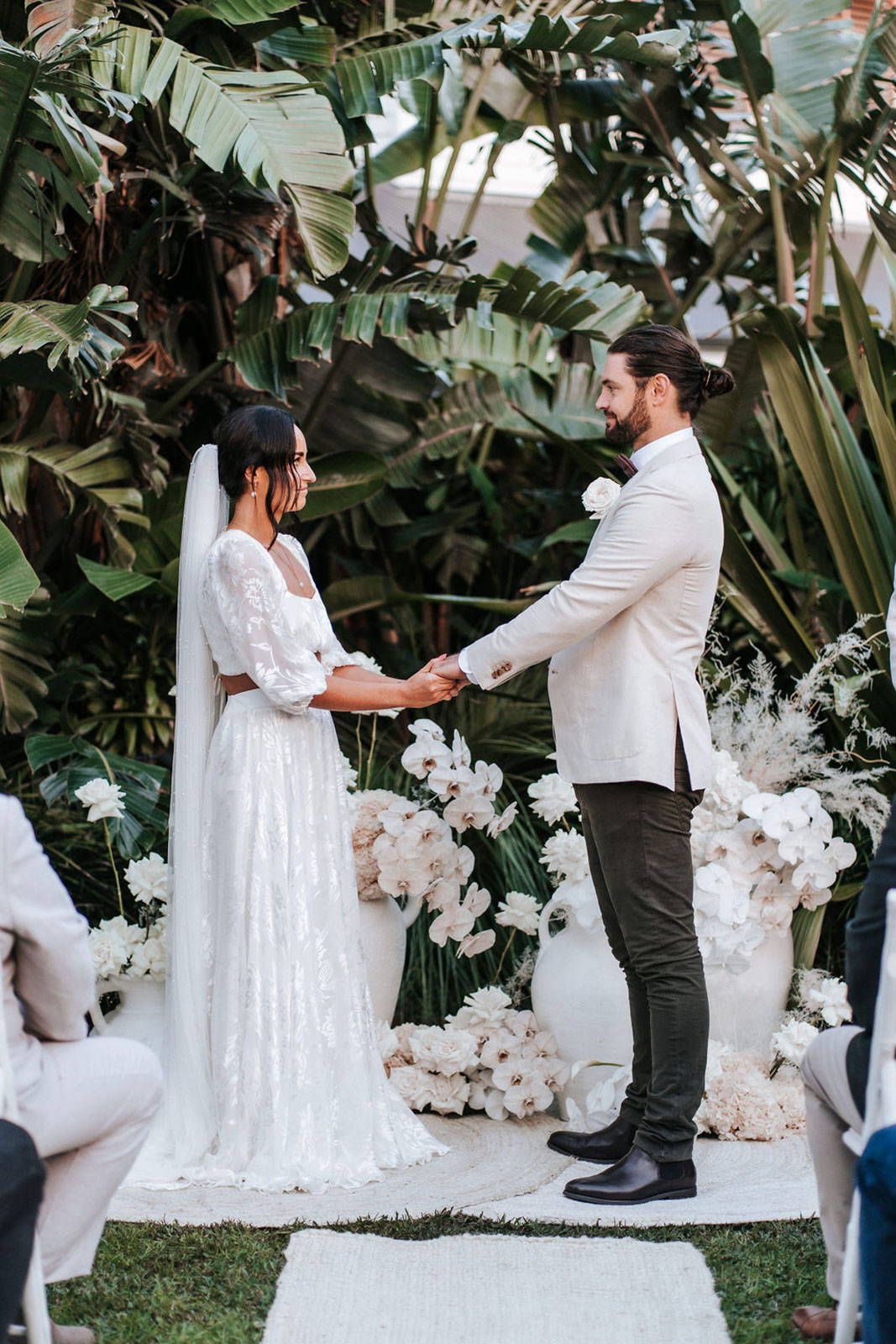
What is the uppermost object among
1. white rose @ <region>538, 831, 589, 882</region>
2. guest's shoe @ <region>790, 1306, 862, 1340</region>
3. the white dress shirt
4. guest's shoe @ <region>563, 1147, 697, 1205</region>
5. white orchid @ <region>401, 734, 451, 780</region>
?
the white dress shirt

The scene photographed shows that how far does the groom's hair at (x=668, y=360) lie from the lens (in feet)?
11.2

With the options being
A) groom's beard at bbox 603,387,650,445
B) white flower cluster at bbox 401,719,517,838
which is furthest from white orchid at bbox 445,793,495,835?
groom's beard at bbox 603,387,650,445

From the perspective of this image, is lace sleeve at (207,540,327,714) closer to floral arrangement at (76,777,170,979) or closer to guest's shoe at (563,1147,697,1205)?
floral arrangement at (76,777,170,979)

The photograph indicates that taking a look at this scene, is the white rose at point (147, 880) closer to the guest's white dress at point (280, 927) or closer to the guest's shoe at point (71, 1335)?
the guest's white dress at point (280, 927)

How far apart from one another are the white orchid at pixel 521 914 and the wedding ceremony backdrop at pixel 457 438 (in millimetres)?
20

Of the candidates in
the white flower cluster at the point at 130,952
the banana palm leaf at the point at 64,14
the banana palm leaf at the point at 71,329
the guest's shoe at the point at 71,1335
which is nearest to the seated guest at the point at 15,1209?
the guest's shoe at the point at 71,1335

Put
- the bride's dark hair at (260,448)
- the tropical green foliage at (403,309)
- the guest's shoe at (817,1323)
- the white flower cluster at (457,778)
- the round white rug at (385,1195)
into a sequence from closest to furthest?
the guest's shoe at (817,1323)
the round white rug at (385,1195)
the bride's dark hair at (260,448)
the white flower cluster at (457,778)
the tropical green foliage at (403,309)

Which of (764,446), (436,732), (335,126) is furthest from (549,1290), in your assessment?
(764,446)

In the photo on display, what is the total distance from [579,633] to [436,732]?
878mm

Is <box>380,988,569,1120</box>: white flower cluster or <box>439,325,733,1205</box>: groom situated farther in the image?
<box>380,988,569,1120</box>: white flower cluster

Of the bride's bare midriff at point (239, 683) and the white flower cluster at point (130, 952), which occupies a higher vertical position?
the bride's bare midriff at point (239, 683)

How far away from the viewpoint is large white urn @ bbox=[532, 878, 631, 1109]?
395 cm

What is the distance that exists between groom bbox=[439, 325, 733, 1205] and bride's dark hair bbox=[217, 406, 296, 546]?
28.1 inches

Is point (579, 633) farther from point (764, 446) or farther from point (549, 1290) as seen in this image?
point (764, 446)
